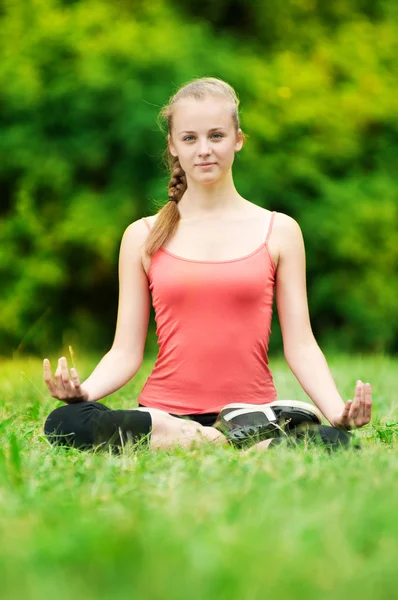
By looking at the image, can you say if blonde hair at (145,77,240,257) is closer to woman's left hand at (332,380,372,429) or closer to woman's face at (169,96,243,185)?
woman's face at (169,96,243,185)

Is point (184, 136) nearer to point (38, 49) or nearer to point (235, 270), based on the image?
point (235, 270)

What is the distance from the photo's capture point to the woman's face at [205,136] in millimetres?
3258

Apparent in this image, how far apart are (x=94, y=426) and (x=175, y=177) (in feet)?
3.46

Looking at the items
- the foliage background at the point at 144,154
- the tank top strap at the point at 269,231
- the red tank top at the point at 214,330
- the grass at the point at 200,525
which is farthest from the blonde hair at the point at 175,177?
the foliage background at the point at 144,154

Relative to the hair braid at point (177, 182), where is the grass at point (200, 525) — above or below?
below

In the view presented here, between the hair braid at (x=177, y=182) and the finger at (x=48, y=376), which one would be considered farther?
the hair braid at (x=177, y=182)

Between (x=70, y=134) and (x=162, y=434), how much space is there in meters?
7.80

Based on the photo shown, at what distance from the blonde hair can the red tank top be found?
4.6 inches

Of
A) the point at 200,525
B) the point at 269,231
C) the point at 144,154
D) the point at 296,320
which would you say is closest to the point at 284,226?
the point at 269,231

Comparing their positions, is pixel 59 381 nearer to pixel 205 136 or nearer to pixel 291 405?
pixel 291 405

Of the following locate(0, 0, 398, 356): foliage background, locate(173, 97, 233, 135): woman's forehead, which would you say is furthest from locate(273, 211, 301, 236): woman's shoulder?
locate(0, 0, 398, 356): foliage background

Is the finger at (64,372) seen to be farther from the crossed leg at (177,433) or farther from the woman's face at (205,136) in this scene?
the woman's face at (205,136)

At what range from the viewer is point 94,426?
293cm

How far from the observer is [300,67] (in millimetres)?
10969
